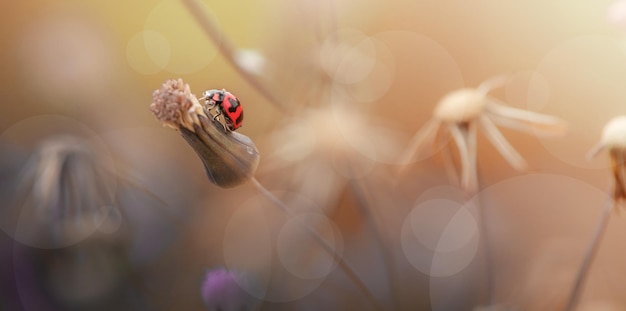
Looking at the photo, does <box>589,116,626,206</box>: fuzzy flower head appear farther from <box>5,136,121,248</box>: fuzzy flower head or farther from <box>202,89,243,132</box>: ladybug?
<box>5,136,121,248</box>: fuzzy flower head

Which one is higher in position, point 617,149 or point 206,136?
point 206,136

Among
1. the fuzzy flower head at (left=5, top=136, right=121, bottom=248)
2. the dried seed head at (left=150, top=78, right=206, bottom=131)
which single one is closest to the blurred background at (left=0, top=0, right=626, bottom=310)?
the fuzzy flower head at (left=5, top=136, right=121, bottom=248)

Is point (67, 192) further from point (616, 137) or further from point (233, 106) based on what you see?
point (616, 137)

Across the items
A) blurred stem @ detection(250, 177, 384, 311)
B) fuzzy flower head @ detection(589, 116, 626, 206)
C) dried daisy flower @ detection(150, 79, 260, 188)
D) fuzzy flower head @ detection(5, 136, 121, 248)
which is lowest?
fuzzy flower head @ detection(589, 116, 626, 206)

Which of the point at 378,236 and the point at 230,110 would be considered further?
the point at 378,236

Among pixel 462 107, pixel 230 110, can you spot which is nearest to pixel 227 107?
pixel 230 110

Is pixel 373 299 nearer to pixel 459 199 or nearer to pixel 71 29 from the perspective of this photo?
pixel 459 199
